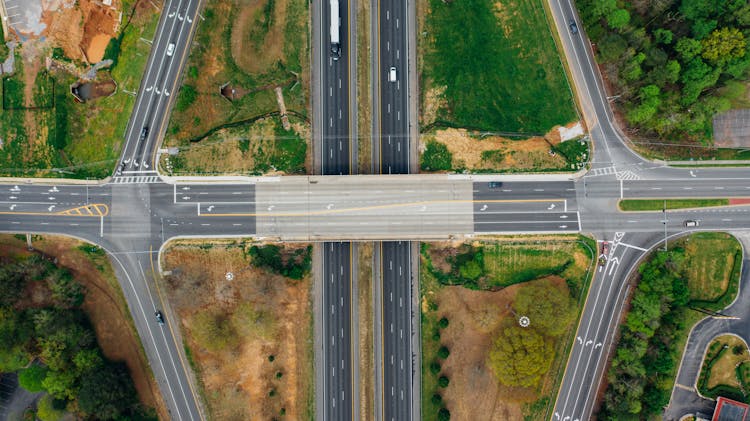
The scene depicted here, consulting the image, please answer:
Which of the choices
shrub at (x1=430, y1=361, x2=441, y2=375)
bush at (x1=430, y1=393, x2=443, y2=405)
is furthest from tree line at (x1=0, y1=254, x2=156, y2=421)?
shrub at (x1=430, y1=361, x2=441, y2=375)

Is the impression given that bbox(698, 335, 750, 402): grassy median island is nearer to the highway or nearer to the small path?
the small path

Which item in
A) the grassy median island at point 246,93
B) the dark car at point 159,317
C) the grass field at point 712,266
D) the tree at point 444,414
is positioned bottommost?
the tree at point 444,414

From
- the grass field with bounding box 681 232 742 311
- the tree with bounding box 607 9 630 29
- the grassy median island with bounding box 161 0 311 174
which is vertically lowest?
the grass field with bounding box 681 232 742 311

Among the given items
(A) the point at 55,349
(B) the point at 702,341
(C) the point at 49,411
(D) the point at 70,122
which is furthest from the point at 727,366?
(D) the point at 70,122

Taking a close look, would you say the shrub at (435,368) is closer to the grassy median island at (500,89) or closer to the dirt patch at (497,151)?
the grassy median island at (500,89)

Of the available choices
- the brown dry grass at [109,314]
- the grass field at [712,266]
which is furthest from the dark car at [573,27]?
the brown dry grass at [109,314]

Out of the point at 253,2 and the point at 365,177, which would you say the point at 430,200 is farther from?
the point at 253,2

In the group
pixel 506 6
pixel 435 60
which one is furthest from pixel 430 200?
pixel 506 6
